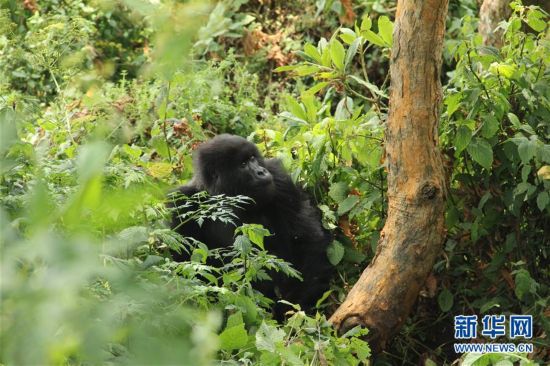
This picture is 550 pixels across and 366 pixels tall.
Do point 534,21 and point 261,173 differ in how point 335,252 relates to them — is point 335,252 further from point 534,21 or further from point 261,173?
point 534,21

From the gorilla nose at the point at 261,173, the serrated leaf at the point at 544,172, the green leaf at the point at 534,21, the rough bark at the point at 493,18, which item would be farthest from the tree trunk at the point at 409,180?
the rough bark at the point at 493,18

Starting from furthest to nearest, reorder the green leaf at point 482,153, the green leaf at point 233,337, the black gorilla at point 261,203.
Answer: the black gorilla at point 261,203 → the green leaf at point 482,153 → the green leaf at point 233,337

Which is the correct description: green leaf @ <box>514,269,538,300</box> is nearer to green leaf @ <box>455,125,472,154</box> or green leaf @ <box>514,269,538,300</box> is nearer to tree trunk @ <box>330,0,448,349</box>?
tree trunk @ <box>330,0,448,349</box>

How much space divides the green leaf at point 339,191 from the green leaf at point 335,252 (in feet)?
0.73

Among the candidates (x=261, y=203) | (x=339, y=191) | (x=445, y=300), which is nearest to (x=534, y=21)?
(x=339, y=191)

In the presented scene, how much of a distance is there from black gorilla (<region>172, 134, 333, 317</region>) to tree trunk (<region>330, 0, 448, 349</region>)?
76 centimetres

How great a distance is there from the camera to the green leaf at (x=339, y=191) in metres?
4.15

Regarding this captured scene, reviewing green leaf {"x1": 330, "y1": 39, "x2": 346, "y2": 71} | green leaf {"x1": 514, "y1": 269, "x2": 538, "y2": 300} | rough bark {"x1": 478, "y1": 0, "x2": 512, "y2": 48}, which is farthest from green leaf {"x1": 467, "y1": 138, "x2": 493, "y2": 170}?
rough bark {"x1": 478, "y1": 0, "x2": 512, "y2": 48}

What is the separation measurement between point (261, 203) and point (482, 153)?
1.36 metres

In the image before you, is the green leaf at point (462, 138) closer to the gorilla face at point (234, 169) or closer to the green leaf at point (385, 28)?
the green leaf at point (385, 28)

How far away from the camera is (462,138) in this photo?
3760mm

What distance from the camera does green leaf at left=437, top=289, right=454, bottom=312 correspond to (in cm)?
396

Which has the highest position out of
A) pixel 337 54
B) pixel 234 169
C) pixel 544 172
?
pixel 337 54

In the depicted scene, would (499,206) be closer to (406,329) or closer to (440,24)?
(406,329)
